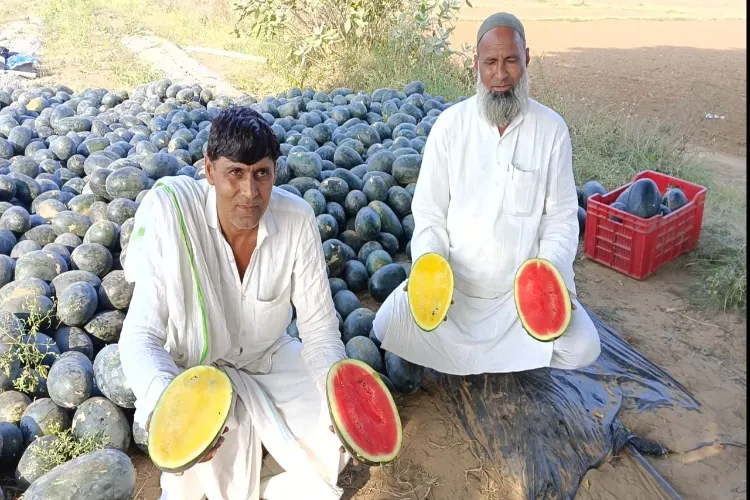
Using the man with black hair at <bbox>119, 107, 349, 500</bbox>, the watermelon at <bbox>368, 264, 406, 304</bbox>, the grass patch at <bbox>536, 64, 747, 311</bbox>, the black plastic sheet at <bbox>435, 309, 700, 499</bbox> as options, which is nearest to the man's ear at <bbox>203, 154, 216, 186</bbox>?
the man with black hair at <bbox>119, 107, 349, 500</bbox>

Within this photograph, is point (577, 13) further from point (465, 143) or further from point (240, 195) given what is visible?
point (240, 195)

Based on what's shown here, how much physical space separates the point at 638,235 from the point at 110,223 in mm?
3692

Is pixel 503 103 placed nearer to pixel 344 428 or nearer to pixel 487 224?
pixel 487 224

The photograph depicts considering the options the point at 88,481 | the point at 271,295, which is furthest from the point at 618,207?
the point at 88,481

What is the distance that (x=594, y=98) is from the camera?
1177cm

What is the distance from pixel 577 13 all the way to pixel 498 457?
2194 centimetres

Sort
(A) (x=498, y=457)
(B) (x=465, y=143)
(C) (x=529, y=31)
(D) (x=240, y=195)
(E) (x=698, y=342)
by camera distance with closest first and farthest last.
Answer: (D) (x=240, y=195) → (A) (x=498, y=457) → (B) (x=465, y=143) → (E) (x=698, y=342) → (C) (x=529, y=31)

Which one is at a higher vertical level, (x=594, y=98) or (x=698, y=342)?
(x=594, y=98)

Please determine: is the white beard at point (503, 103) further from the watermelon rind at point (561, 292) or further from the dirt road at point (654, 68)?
the dirt road at point (654, 68)

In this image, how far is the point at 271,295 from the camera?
2770 millimetres

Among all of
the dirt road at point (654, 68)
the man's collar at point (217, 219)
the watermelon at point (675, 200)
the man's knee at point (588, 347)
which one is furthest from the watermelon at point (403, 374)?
the dirt road at point (654, 68)

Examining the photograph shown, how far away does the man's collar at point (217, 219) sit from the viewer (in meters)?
2.60

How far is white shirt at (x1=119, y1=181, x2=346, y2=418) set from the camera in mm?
2502

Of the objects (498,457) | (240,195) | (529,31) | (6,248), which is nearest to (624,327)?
(498,457)
